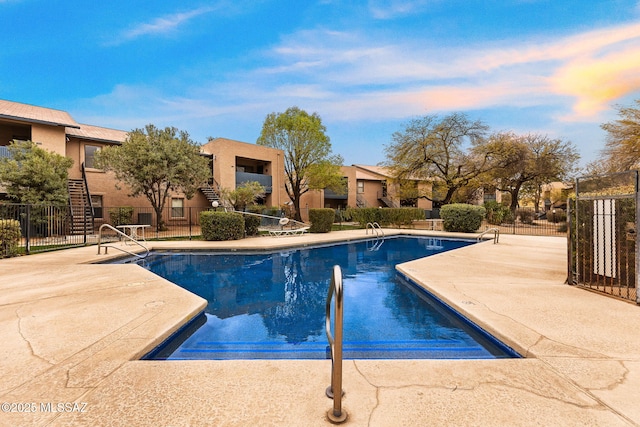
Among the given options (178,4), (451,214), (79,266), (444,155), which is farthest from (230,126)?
(79,266)

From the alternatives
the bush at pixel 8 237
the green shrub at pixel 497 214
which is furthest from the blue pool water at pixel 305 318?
the green shrub at pixel 497 214

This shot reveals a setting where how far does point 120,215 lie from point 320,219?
12.3 meters

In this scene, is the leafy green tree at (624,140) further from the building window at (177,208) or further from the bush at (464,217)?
the building window at (177,208)

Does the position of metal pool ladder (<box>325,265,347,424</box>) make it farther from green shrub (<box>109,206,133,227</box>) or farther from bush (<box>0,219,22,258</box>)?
green shrub (<box>109,206,133,227</box>)

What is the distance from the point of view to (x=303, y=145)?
26.0m

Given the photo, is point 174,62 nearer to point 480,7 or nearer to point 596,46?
point 480,7

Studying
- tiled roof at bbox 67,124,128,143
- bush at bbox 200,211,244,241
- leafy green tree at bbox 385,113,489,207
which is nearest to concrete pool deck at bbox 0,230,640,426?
bush at bbox 200,211,244,241

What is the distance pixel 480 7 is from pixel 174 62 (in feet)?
59.1

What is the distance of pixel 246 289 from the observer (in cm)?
651

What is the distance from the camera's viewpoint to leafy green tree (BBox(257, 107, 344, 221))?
25.7 m

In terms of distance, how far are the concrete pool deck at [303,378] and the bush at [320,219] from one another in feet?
44.7

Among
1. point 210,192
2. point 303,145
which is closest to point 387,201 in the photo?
point 303,145

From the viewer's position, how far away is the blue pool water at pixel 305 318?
3.50 meters

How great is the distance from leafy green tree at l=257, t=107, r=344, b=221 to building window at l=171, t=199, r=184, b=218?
30.7 ft
